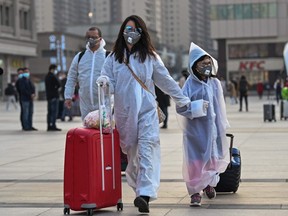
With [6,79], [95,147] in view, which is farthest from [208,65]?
[6,79]

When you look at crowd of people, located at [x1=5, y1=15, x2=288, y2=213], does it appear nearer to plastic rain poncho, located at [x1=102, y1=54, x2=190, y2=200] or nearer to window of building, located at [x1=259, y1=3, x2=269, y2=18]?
plastic rain poncho, located at [x1=102, y1=54, x2=190, y2=200]

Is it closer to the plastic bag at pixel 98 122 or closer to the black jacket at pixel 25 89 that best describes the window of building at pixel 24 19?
the black jacket at pixel 25 89

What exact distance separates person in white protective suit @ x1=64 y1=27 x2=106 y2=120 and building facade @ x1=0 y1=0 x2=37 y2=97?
6254 cm

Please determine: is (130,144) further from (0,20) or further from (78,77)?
(0,20)

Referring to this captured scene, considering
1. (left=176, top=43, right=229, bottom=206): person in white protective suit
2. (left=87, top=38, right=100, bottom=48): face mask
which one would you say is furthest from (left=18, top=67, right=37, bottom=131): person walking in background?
(left=176, top=43, right=229, bottom=206): person in white protective suit

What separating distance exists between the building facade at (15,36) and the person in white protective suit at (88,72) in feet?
205

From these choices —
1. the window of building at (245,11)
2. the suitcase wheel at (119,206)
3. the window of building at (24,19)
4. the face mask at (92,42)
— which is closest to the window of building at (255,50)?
the window of building at (245,11)

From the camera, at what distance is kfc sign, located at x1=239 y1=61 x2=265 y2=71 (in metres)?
88.5

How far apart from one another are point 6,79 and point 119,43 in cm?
6777

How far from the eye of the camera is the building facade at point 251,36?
87625 millimetres

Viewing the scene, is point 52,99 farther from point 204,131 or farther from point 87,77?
point 204,131

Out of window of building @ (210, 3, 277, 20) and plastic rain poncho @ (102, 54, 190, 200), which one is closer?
plastic rain poncho @ (102, 54, 190, 200)

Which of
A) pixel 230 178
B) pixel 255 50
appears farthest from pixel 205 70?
pixel 255 50

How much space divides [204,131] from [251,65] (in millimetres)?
82100
